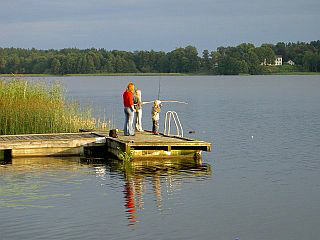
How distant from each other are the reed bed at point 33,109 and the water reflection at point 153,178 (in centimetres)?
411

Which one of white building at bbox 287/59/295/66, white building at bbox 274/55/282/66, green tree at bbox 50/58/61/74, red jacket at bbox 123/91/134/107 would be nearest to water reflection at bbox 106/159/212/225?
red jacket at bbox 123/91/134/107

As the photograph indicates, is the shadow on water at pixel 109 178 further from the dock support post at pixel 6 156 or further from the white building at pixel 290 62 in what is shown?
the white building at pixel 290 62

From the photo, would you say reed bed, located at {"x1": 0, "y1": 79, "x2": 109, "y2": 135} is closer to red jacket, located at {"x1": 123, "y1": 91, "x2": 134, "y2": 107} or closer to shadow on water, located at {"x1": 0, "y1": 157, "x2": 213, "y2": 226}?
shadow on water, located at {"x1": 0, "y1": 157, "x2": 213, "y2": 226}

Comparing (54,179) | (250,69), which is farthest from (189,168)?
(250,69)

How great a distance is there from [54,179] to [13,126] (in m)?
6.54

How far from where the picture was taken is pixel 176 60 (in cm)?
17075

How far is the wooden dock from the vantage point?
21734 millimetres

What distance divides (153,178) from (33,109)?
24.0 feet

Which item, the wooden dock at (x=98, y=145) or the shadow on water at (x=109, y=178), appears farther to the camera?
the wooden dock at (x=98, y=145)

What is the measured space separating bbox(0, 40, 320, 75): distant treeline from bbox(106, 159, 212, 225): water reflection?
133 metres

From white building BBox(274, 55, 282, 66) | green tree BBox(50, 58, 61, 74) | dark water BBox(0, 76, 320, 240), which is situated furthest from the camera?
white building BBox(274, 55, 282, 66)

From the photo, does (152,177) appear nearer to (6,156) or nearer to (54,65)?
(6,156)

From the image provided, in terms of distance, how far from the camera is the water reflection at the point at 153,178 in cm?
1578

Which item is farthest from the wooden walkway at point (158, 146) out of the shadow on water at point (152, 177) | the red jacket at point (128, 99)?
the red jacket at point (128, 99)
